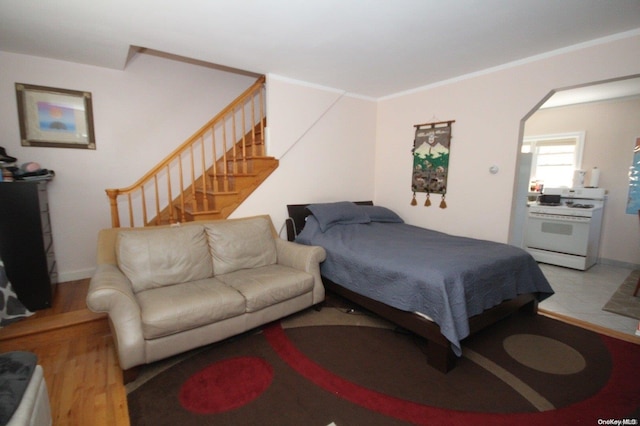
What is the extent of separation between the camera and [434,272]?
1956 mm

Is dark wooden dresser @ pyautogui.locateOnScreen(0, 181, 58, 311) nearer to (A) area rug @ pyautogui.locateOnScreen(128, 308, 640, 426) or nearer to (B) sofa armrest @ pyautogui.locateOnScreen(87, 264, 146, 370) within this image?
(B) sofa armrest @ pyautogui.locateOnScreen(87, 264, 146, 370)

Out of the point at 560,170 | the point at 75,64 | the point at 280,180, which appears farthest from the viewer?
the point at 560,170

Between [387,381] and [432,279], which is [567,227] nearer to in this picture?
[432,279]

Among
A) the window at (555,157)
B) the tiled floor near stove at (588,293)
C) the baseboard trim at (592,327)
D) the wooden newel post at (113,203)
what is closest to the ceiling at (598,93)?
the window at (555,157)

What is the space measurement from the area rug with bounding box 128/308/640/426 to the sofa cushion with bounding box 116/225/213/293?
619 mm

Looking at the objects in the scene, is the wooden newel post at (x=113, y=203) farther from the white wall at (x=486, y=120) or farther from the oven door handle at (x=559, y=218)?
the oven door handle at (x=559, y=218)

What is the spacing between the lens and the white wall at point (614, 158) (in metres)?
4.12

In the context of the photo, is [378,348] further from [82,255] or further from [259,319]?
[82,255]

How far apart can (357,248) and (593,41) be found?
8.49 ft

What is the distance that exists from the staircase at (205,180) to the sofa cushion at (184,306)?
38.9 inches

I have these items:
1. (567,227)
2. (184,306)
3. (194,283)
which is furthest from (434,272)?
(567,227)

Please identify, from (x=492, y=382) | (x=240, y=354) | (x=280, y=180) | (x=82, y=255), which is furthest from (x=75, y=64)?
(x=492, y=382)

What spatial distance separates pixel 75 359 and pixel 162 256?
852mm

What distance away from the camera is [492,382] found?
1817mm
